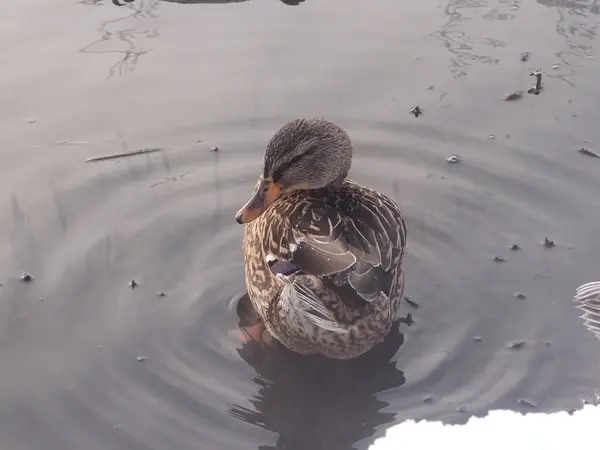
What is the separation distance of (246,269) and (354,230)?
64 centimetres

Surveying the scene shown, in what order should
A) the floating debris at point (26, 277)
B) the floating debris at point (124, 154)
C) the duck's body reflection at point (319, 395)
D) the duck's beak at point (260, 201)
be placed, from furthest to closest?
the floating debris at point (124, 154), the floating debris at point (26, 277), the duck's beak at point (260, 201), the duck's body reflection at point (319, 395)

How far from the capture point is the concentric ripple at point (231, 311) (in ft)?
11.2

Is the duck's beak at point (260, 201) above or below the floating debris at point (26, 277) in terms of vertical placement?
above

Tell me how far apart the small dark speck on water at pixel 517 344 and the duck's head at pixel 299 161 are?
116cm

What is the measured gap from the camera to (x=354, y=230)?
11.6 feet

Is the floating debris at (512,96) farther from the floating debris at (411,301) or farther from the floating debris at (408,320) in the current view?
the floating debris at (408,320)

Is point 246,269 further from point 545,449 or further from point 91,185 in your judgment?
point 545,449

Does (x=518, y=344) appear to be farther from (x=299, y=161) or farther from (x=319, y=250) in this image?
(x=299, y=161)

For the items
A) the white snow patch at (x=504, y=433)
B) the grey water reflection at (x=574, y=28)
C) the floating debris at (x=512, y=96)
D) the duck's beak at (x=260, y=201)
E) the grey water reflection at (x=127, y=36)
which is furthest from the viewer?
the grey water reflection at (x=574, y=28)

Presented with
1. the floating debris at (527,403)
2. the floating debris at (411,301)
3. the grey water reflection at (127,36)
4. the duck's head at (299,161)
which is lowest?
the floating debris at (527,403)

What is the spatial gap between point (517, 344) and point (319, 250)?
1.14 m

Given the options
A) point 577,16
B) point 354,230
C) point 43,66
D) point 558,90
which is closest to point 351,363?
point 354,230

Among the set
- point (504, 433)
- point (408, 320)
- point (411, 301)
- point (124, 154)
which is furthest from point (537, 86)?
point (504, 433)

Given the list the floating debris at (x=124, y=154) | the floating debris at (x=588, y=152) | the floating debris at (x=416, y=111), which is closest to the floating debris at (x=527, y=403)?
the floating debris at (x=588, y=152)
